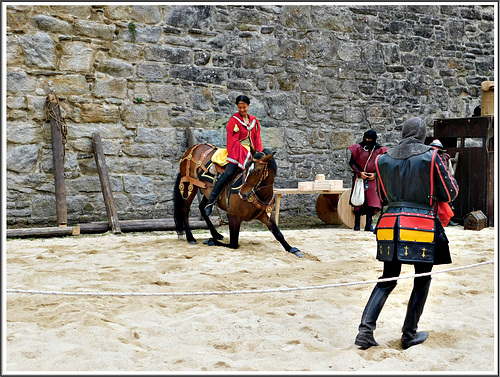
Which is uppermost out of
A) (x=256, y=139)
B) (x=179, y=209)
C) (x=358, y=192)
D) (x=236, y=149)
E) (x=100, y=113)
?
(x=100, y=113)

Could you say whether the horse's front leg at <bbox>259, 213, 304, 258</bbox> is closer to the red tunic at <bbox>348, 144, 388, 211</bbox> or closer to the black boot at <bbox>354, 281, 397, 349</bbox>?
the red tunic at <bbox>348, 144, 388, 211</bbox>

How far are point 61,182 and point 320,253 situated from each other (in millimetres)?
3750

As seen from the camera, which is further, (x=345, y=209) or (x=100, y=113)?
(x=345, y=209)

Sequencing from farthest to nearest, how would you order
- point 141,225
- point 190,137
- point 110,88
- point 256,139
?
point 190,137, point 110,88, point 141,225, point 256,139

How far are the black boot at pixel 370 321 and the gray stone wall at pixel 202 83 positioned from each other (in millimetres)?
5576

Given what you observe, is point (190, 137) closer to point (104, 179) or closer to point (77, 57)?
point (104, 179)

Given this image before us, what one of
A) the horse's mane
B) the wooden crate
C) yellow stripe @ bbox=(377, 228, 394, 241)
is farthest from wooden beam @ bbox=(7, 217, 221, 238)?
yellow stripe @ bbox=(377, 228, 394, 241)

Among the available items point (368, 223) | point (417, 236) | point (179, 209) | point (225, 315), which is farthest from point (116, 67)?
point (417, 236)

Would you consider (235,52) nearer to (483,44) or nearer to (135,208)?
(135,208)

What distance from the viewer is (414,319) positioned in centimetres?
331

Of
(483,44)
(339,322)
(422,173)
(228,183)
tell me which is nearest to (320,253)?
(228,183)

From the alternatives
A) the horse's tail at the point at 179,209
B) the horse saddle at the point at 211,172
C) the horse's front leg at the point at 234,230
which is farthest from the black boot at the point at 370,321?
the horse's tail at the point at 179,209

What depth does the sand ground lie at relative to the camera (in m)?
3.00

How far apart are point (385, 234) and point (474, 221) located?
18.3 ft
